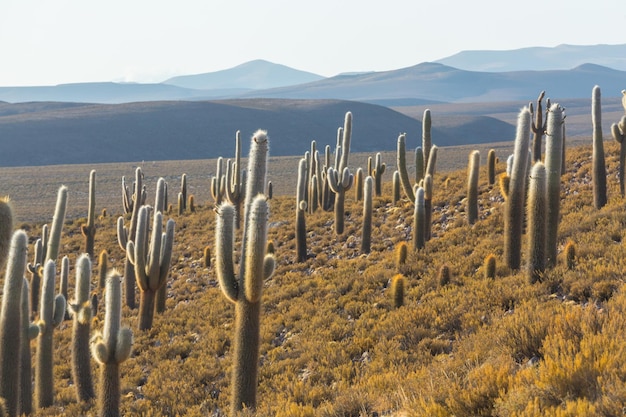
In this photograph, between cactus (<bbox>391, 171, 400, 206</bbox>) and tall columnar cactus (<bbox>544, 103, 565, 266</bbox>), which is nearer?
tall columnar cactus (<bbox>544, 103, 565, 266</bbox>)

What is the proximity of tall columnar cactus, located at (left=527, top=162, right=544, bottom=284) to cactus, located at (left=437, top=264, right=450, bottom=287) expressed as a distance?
2.00 meters

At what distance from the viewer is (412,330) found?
33.5 feet

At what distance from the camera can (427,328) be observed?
10414mm

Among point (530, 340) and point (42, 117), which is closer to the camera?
point (530, 340)

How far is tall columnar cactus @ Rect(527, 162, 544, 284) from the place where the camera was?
10617 millimetres

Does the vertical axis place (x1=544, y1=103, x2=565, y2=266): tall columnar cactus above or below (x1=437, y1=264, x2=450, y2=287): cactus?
above

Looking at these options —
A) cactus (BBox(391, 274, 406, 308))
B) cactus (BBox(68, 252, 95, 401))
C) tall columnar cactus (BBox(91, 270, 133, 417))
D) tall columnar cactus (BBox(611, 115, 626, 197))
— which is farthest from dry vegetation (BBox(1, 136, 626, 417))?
tall columnar cactus (BBox(91, 270, 133, 417))

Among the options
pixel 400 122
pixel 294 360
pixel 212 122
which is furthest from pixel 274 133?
pixel 294 360

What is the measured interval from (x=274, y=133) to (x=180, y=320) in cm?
10854

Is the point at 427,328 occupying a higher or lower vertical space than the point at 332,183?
lower

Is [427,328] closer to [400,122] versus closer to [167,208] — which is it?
[167,208]

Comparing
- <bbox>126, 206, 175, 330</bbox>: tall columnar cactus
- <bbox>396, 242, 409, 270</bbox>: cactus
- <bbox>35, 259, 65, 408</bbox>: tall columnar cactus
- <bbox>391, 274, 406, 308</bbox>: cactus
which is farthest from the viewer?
<bbox>396, 242, 409, 270</bbox>: cactus

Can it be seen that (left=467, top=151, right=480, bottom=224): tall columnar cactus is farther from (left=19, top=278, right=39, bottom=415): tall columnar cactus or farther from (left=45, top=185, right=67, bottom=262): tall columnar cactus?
(left=19, top=278, right=39, bottom=415): tall columnar cactus

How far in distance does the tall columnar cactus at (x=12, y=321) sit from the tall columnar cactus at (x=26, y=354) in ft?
4.07
